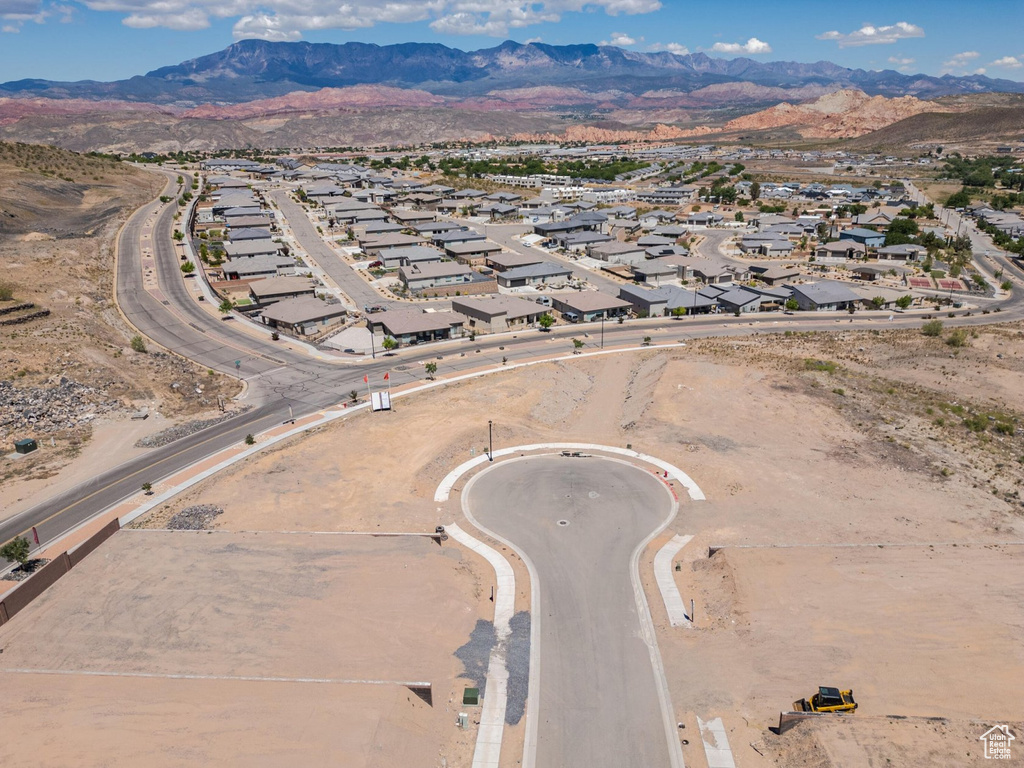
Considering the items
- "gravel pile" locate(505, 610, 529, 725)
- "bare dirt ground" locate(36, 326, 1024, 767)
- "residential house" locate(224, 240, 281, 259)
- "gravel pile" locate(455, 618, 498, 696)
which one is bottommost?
"gravel pile" locate(505, 610, 529, 725)

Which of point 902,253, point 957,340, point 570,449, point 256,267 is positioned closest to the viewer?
point 570,449

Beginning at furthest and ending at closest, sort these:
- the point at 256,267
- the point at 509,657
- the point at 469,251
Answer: the point at 469,251, the point at 256,267, the point at 509,657

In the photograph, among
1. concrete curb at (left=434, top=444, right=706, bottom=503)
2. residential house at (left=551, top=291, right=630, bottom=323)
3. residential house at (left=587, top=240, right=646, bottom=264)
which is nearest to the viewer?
concrete curb at (left=434, top=444, right=706, bottom=503)

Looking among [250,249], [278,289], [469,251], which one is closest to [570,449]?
[278,289]

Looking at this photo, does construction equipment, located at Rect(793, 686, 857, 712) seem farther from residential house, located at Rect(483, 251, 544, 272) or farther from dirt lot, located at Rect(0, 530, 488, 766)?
residential house, located at Rect(483, 251, 544, 272)

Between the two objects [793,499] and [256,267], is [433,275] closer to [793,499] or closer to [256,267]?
[256,267]

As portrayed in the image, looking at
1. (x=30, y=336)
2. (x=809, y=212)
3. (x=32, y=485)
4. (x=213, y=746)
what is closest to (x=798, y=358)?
(x=213, y=746)

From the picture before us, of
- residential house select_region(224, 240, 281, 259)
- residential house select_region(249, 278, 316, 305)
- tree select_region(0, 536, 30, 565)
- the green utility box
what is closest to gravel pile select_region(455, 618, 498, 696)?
tree select_region(0, 536, 30, 565)
